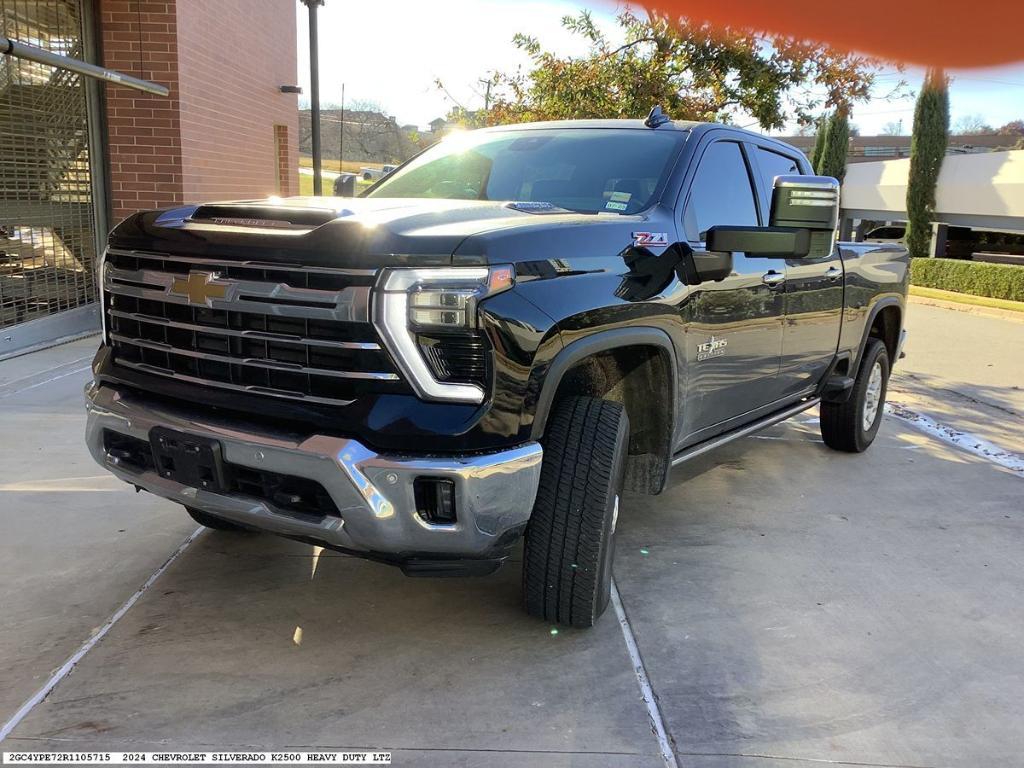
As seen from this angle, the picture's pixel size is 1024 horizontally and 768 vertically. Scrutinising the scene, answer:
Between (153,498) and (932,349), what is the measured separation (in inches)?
411

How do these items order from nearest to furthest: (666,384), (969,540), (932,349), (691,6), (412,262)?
(691,6)
(412,262)
(666,384)
(969,540)
(932,349)

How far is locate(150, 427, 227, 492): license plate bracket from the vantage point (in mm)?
2859

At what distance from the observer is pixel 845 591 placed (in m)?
3.84

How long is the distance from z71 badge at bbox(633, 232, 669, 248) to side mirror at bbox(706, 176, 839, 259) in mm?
235

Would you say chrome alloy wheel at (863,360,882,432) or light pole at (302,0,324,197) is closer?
chrome alloy wheel at (863,360,882,432)

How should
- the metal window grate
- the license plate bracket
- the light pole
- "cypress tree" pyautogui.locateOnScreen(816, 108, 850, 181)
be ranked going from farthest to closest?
"cypress tree" pyautogui.locateOnScreen(816, 108, 850, 181), the light pole, the metal window grate, the license plate bracket

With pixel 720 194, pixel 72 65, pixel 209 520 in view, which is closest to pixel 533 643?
pixel 209 520

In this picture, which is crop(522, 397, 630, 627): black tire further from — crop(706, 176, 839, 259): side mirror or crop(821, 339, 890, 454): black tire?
crop(821, 339, 890, 454): black tire

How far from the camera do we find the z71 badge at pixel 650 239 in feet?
11.2

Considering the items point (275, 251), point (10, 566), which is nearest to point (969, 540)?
point (275, 251)

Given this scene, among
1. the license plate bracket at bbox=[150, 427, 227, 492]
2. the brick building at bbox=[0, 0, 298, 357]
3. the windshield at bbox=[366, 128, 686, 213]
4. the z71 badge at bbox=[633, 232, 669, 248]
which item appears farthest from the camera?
the brick building at bbox=[0, 0, 298, 357]

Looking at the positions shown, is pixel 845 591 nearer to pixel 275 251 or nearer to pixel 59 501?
pixel 275 251

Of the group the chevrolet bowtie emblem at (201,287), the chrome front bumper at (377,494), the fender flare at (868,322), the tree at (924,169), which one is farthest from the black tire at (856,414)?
the tree at (924,169)

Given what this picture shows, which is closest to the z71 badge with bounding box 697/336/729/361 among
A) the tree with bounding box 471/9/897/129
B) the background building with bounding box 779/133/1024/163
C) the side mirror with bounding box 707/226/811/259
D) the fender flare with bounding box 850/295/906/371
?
the side mirror with bounding box 707/226/811/259
